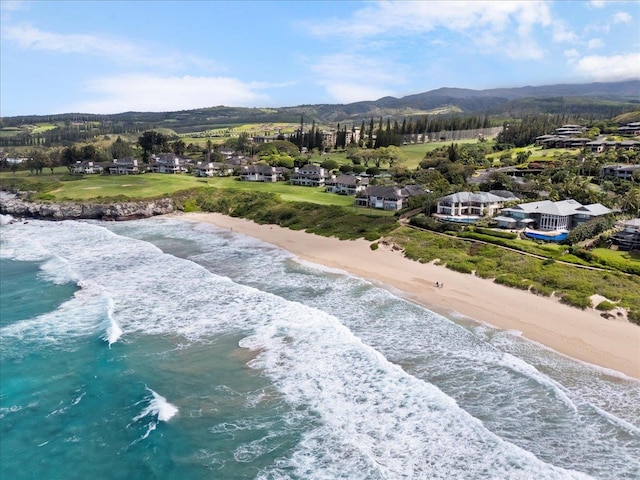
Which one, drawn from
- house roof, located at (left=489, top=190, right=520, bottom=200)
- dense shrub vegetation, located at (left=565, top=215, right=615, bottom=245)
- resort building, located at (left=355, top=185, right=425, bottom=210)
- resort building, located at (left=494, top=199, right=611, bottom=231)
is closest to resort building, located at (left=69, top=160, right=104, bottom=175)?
resort building, located at (left=355, top=185, right=425, bottom=210)

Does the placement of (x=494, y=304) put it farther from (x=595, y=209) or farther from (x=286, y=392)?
(x=595, y=209)

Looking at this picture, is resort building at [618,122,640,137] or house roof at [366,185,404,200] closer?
house roof at [366,185,404,200]

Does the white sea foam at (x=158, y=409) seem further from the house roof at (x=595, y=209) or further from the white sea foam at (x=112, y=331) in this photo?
the house roof at (x=595, y=209)

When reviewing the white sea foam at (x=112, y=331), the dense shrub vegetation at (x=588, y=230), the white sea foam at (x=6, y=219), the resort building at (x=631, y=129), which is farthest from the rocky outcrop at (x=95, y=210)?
the resort building at (x=631, y=129)

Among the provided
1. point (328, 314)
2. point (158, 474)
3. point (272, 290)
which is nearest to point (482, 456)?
point (158, 474)

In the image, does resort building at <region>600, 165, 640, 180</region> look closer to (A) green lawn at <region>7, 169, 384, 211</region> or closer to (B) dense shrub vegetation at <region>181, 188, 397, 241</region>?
(B) dense shrub vegetation at <region>181, 188, 397, 241</region>

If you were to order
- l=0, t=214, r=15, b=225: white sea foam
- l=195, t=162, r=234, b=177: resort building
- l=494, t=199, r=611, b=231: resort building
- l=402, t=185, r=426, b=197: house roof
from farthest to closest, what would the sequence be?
l=195, t=162, r=234, b=177: resort building → l=0, t=214, r=15, b=225: white sea foam → l=402, t=185, r=426, b=197: house roof → l=494, t=199, r=611, b=231: resort building
